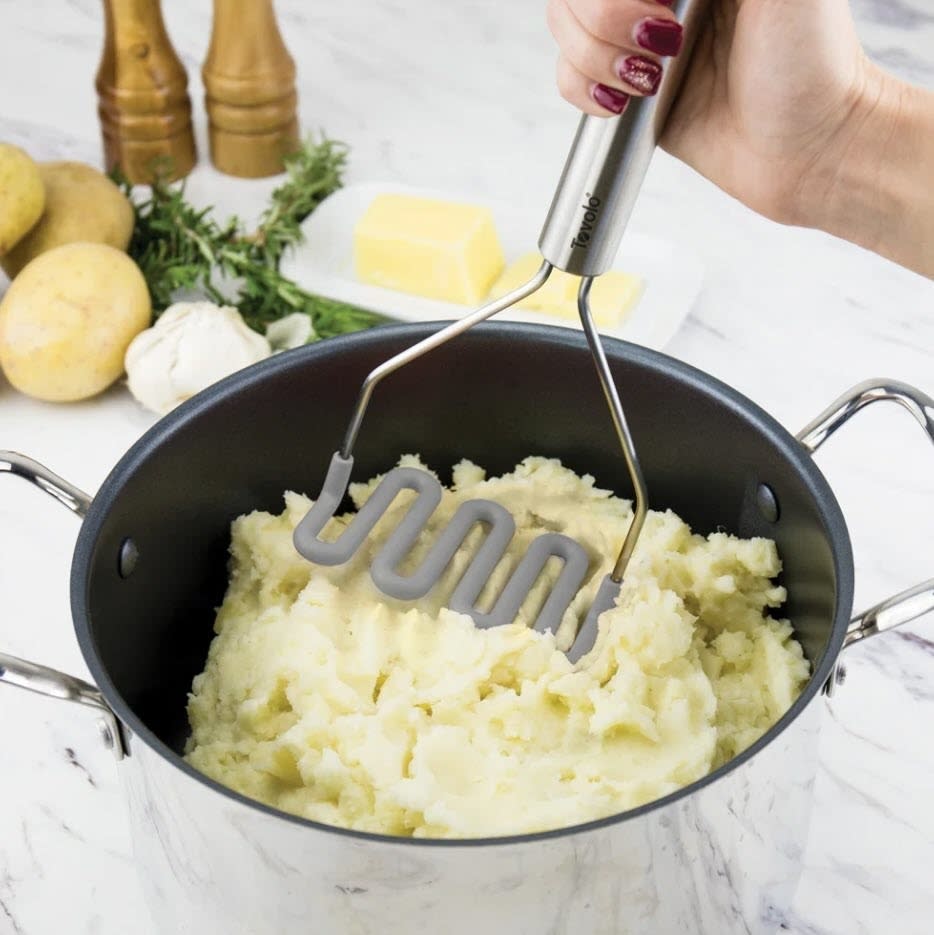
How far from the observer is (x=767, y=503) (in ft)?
2.80

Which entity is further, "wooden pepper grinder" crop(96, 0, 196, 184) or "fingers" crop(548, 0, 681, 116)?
"wooden pepper grinder" crop(96, 0, 196, 184)

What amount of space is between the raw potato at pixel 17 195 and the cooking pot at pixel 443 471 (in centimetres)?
46

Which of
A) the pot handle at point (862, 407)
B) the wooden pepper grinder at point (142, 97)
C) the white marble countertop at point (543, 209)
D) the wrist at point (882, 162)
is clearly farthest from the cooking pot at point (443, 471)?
the wooden pepper grinder at point (142, 97)

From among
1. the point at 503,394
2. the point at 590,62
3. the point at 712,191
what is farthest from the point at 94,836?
the point at 712,191

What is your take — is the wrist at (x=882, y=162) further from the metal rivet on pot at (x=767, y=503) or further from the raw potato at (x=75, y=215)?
the raw potato at (x=75, y=215)

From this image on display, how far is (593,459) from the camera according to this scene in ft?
3.17

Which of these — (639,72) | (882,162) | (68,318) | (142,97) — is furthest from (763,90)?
(142,97)

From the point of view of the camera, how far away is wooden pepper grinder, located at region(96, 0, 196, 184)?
140 cm

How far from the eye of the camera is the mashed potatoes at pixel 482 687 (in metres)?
0.72

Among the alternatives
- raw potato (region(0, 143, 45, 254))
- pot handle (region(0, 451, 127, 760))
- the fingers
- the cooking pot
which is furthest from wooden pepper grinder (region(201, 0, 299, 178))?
pot handle (region(0, 451, 127, 760))

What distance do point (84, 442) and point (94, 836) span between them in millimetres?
431

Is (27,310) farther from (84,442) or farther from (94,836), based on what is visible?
(94,836)

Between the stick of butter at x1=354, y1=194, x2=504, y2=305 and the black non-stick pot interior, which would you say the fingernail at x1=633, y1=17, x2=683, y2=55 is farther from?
the stick of butter at x1=354, y1=194, x2=504, y2=305

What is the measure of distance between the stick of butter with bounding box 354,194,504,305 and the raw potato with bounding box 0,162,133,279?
A: 237mm
